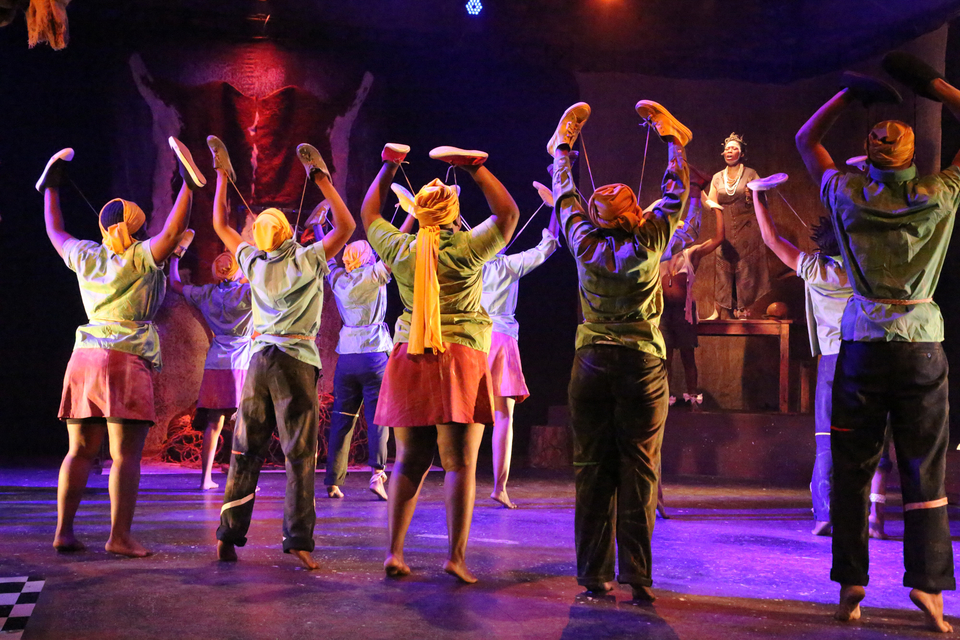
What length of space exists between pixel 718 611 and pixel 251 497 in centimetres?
201

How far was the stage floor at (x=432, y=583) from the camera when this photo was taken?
2898mm

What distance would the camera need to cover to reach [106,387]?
4012 mm

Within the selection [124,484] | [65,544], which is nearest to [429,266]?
[124,484]

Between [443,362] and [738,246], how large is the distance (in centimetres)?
572

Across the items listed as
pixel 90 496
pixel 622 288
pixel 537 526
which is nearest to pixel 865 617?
pixel 622 288

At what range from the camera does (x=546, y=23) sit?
27.3 ft

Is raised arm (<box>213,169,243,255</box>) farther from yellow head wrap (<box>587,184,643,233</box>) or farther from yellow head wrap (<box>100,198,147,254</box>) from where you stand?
yellow head wrap (<box>587,184,643,233</box>)

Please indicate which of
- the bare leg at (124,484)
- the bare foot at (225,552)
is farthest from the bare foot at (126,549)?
the bare foot at (225,552)

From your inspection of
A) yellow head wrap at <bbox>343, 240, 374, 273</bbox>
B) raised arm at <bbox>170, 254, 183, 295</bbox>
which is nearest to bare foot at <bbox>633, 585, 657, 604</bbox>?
yellow head wrap at <bbox>343, 240, 374, 273</bbox>

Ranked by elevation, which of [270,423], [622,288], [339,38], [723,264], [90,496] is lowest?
[90,496]

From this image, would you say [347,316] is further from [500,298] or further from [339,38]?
[339,38]

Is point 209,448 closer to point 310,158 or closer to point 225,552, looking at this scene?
point 225,552

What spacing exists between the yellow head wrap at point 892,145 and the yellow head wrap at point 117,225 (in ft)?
10.3

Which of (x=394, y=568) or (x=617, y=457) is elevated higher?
(x=617, y=457)
